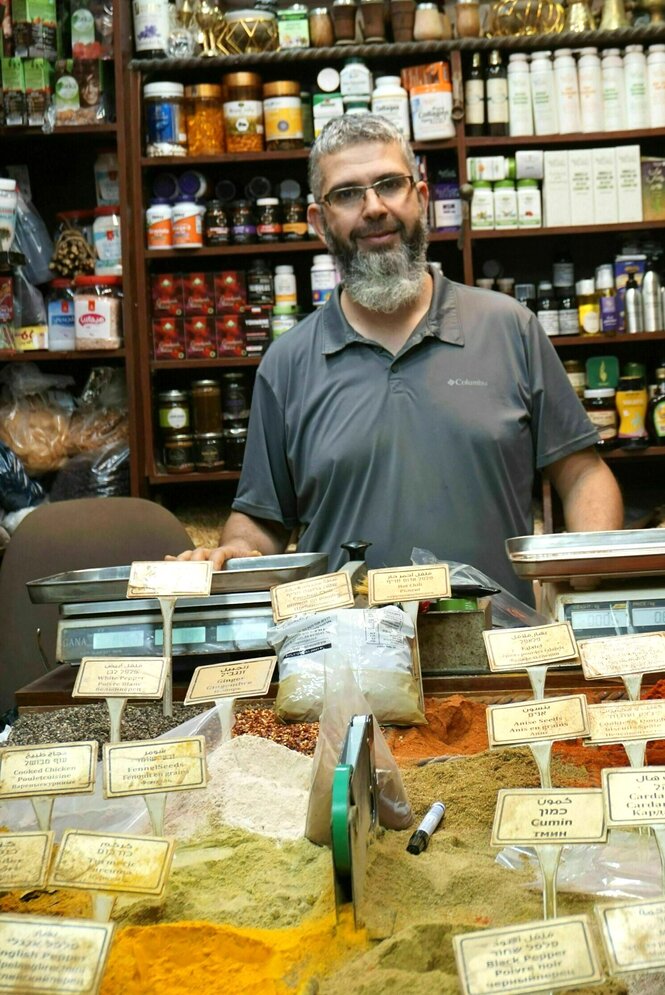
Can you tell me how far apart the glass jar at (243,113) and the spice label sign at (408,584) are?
220 cm

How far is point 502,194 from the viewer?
119 inches

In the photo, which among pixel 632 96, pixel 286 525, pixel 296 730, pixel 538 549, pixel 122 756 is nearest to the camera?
pixel 122 756

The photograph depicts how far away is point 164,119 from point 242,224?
1.18 ft

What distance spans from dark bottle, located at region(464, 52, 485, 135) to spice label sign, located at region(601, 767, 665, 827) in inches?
104

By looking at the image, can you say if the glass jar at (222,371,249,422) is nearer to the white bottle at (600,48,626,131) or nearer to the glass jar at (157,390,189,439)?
the glass jar at (157,390,189,439)

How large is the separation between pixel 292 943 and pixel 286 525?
1.49 m

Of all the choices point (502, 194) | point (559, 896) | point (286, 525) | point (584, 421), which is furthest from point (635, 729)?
point (502, 194)

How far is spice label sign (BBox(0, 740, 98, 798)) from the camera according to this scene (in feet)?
2.60

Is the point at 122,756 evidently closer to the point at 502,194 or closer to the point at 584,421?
the point at 584,421

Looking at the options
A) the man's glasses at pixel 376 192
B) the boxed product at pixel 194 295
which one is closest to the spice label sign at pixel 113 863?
the man's glasses at pixel 376 192

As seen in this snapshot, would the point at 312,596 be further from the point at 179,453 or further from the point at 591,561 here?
the point at 179,453

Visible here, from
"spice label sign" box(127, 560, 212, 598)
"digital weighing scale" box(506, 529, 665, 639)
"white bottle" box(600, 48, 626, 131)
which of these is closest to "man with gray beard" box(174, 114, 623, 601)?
"digital weighing scale" box(506, 529, 665, 639)

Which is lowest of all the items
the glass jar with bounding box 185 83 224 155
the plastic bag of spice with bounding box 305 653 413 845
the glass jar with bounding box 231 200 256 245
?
the plastic bag of spice with bounding box 305 653 413 845

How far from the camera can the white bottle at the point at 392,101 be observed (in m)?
2.99
